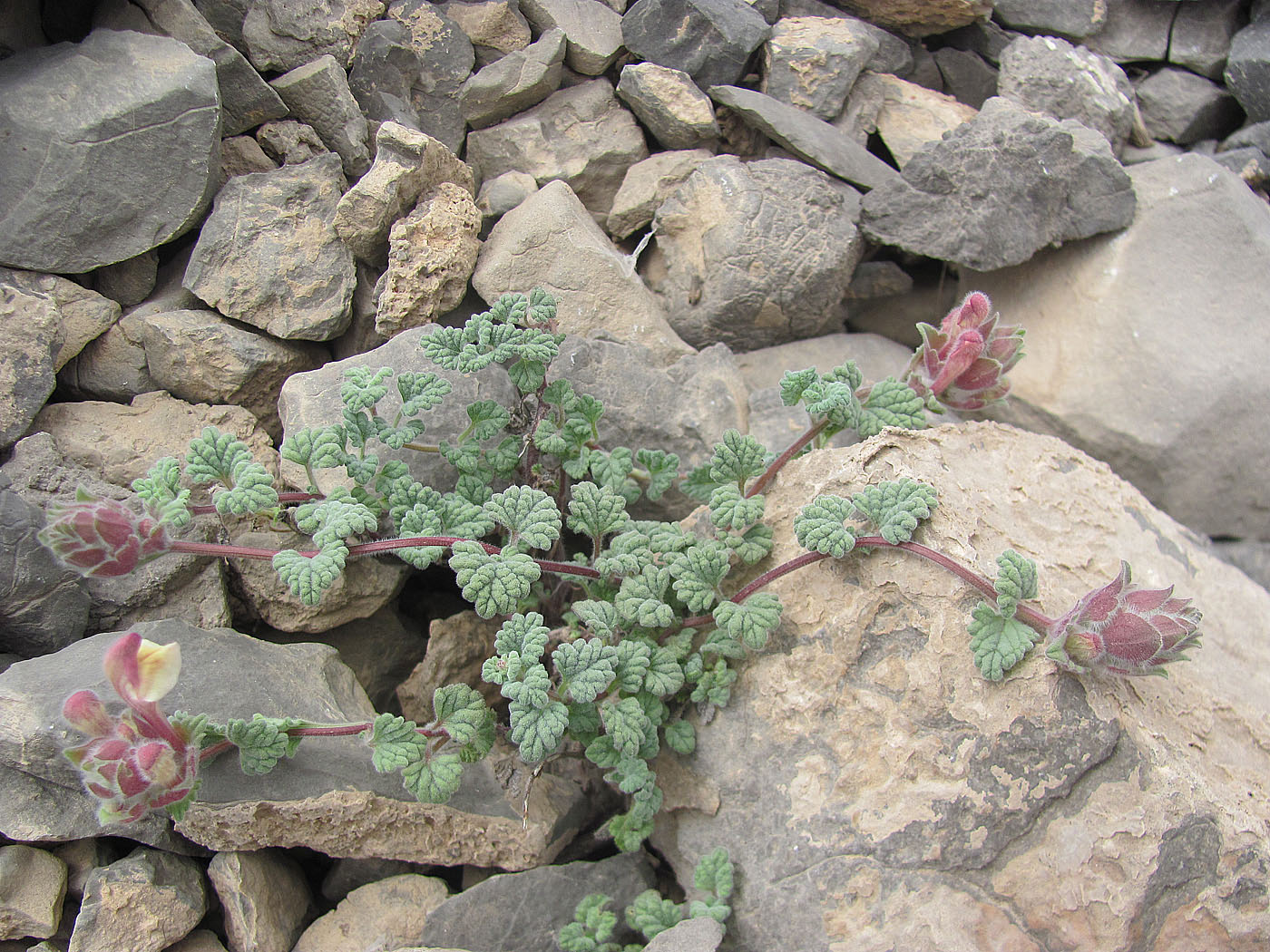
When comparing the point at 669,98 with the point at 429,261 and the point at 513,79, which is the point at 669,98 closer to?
the point at 513,79

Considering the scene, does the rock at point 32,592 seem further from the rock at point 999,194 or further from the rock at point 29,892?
the rock at point 999,194

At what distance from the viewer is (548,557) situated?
317 cm

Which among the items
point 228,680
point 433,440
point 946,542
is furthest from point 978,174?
point 228,680

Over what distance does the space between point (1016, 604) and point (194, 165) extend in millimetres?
3037

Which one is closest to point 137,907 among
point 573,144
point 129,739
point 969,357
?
point 129,739

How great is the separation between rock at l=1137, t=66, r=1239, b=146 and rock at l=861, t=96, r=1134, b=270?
1154mm

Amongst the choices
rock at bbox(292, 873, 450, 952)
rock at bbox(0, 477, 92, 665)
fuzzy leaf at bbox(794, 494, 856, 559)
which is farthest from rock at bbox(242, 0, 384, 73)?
rock at bbox(292, 873, 450, 952)

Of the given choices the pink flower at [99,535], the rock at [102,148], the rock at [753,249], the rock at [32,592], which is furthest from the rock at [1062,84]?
the rock at [32,592]

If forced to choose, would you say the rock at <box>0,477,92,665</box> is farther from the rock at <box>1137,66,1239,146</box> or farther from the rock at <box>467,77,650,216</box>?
the rock at <box>1137,66,1239,146</box>

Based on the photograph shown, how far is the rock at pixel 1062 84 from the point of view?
14.0ft

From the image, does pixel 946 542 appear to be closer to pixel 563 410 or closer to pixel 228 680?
pixel 563 410

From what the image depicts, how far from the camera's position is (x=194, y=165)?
321 centimetres

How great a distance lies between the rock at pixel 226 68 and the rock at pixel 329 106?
0.07 m

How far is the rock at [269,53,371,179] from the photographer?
3.51 meters
